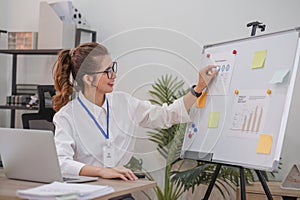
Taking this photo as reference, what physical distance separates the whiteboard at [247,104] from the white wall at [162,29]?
967 millimetres

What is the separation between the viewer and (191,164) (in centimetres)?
351

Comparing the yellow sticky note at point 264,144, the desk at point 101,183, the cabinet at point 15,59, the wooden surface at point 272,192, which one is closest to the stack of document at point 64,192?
the desk at point 101,183

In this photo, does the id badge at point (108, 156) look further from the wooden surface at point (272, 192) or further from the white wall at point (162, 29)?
the white wall at point (162, 29)

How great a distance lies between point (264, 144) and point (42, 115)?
2110 millimetres

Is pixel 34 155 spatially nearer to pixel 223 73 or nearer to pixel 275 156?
pixel 275 156

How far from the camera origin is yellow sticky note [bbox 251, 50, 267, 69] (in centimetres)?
230

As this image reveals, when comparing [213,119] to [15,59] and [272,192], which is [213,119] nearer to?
[272,192]

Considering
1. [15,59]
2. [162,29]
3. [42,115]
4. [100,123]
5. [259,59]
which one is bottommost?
[42,115]

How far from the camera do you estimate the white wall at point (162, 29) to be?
3574 mm

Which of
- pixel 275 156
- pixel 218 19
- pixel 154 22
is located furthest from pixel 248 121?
pixel 154 22

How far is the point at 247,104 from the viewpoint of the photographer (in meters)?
2.33

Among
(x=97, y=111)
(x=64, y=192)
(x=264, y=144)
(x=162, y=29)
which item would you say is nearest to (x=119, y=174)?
(x=64, y=192)

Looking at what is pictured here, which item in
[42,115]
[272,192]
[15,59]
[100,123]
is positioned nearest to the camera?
[100,123]

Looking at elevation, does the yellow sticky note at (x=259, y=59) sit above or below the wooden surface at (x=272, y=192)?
above
